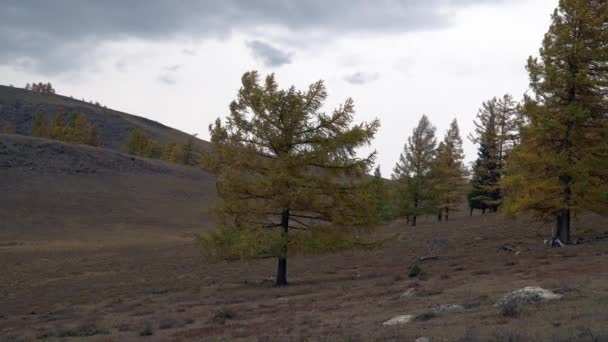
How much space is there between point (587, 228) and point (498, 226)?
7.37m

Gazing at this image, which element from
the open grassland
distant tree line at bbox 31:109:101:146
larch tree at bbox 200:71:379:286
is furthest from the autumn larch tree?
larch tree at bbox 200:71:379:286

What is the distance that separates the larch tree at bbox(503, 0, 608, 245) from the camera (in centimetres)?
2369

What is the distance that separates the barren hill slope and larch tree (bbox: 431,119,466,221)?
2229cm

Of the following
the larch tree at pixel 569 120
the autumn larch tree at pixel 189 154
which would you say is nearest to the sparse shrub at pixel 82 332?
the larch tree at pixel 569 120

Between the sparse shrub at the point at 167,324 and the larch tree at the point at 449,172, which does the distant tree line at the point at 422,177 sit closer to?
the larch tree at the point at 449,172

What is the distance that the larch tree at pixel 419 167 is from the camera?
52625mm

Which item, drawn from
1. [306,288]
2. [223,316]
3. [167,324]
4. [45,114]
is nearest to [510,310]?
[223,316]

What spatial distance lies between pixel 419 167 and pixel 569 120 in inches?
1133

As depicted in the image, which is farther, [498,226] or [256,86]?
[498,226]

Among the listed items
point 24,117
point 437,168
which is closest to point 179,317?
point 437,168

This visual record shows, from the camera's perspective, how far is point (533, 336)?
9117 millimetres

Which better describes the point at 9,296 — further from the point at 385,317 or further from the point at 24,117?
the point at 24,117

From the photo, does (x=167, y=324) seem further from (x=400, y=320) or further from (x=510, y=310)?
(x=510, y=310)

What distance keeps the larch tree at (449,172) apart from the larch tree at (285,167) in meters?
30.4
